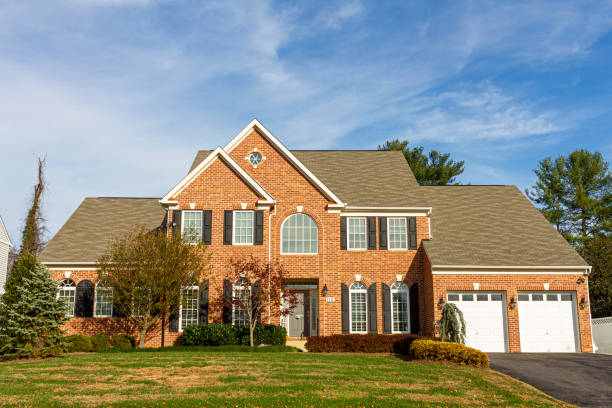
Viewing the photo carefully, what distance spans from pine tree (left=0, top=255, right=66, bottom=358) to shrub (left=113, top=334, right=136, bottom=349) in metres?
3.07

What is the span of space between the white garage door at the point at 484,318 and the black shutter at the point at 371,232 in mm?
4158

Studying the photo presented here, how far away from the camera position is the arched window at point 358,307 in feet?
76.8

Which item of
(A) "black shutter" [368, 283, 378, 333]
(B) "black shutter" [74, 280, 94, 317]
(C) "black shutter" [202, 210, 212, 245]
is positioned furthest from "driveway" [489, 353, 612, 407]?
(B) "black shutter" [74, 280, 94, 317]

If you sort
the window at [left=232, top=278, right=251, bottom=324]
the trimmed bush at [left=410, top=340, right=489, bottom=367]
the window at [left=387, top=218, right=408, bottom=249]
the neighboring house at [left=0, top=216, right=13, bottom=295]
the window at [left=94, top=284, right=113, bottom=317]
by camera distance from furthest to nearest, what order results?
the neighboring house at [left=0, top=216, right=13, bottom=295] → the window at [left=387, top=218, right=408, bottom=249] → the window at [left=94, top=284, right=113, bottom=317] → the window at [left=232, top=278, right=251, bottom=324] → the trimmed bush at [left=410, top=340, right=489, bottom=367]

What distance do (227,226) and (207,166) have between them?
293 cm

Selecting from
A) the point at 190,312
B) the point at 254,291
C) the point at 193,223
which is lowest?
the point at 190,312

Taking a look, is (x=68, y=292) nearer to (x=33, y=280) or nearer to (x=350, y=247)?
(x=33, y=280)

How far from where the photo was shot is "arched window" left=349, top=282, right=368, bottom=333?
23.4 m

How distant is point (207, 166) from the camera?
2348 cm

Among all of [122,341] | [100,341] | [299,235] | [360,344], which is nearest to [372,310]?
[360,344]

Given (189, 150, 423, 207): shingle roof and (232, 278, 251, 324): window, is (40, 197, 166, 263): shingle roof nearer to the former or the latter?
(189, 150, 423, 207): shingle roof

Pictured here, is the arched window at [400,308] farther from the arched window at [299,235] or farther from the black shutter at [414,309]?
the arched window at [299,235]

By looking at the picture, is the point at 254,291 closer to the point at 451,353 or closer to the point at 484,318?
the point at 451,353

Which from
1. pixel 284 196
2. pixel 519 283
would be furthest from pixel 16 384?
pixel 519 283
